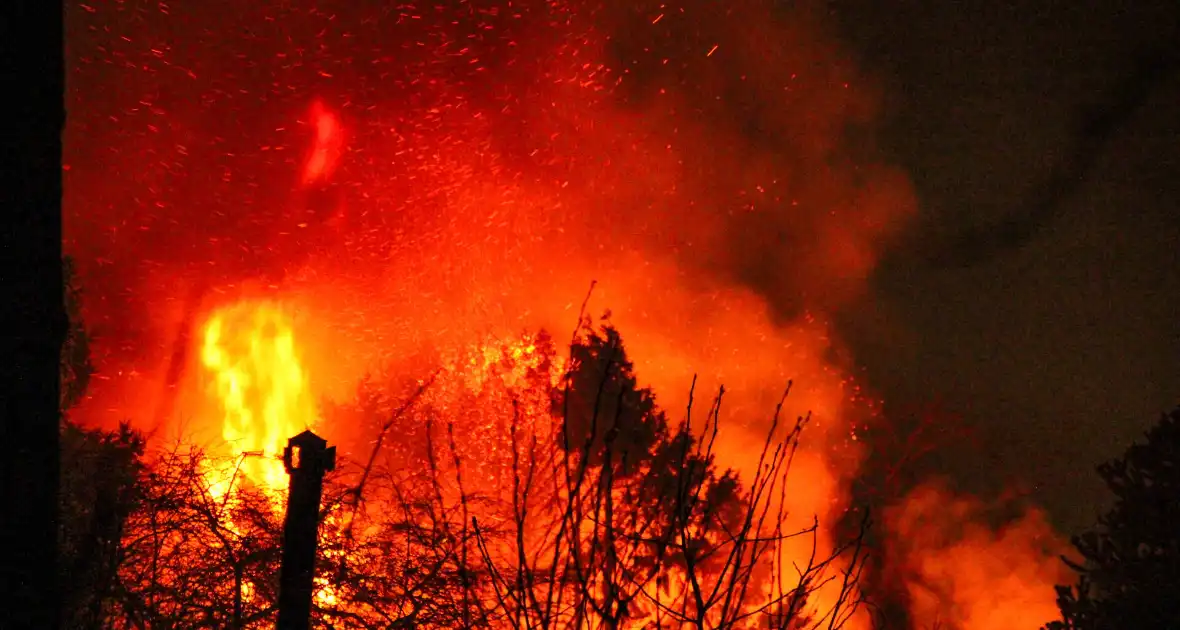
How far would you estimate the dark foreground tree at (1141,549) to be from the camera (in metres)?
11.2

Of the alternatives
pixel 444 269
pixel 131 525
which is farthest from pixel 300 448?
pixel 444 269

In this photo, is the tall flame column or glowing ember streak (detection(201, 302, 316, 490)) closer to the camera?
the tall flame column

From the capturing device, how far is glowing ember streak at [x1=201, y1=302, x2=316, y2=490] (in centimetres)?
2891

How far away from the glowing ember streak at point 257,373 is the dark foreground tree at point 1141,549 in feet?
71.8

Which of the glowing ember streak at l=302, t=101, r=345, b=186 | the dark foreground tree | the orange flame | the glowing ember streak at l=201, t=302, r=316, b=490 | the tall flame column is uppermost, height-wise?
the glowing ember streak at l=302, t=101, r=345, b=186

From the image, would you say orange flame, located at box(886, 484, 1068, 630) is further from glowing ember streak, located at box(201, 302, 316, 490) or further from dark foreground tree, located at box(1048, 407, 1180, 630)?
dark foreground tree, located at box(1048, 407, 1180, 630)

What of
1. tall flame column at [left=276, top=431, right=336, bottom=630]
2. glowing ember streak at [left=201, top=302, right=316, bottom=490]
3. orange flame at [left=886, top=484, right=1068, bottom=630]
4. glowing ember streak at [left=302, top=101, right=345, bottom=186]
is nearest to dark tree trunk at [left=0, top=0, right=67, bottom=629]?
tall flame column at [left=276, top=431, right=336, bottom=630]

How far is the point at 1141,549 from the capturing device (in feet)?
39.3

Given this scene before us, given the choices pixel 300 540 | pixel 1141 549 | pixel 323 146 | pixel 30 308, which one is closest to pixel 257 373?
pixel 323 146

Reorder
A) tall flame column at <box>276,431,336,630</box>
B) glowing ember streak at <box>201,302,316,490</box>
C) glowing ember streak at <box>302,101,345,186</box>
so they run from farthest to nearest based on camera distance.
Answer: glowing ember streak at <box>302,101,345,186</box>, glowing ember streak at <box>201,302,316,490</box>, tall flame column at <box>276,431,336,630</box>

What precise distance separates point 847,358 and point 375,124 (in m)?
26.6

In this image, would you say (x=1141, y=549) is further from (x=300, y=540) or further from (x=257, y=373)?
(x=257, y=373)

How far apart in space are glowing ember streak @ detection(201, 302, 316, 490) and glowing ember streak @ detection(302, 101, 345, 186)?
4550 millimetres

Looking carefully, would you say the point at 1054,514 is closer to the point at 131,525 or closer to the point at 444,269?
the point at 444,269
